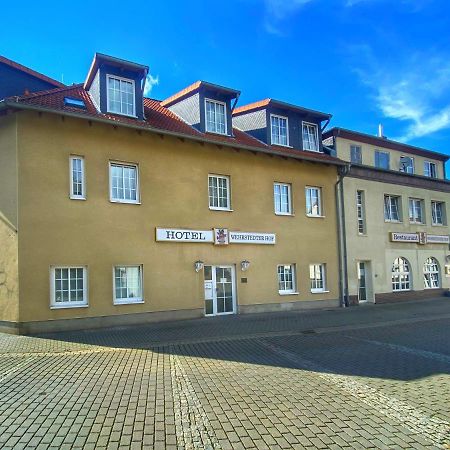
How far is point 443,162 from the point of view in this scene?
1097 inches

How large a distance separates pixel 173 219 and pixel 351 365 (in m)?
8.38

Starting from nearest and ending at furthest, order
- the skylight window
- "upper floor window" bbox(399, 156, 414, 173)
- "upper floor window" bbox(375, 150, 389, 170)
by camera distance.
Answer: the skylight window → "upper floor window" bbox(375, 150, 389, 170) → "upper floor window" bbox(399, 156, 414, 173)

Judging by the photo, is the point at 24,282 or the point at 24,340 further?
the point at 24,282

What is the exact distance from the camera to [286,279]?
18.1 metres

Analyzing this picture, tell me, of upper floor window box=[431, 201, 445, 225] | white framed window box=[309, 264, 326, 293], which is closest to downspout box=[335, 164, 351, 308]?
white framed window box=[309, 264, 326, 293]

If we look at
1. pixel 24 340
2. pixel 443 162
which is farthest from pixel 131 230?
pixel 443 162

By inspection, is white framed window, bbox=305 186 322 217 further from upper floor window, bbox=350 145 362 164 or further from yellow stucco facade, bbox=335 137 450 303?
upper floor window, bbox=350 145 362 164

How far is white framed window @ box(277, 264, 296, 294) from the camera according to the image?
17.9 meters

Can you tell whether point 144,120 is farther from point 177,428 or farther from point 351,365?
point 177,428

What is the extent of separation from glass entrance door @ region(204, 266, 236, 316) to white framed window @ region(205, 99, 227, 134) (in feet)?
18.2

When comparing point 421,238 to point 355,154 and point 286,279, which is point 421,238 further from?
point 286,279

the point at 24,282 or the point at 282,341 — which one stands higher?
the point at 24,282

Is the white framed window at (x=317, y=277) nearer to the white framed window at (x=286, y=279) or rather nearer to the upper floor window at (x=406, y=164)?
the white framed window at (x=286, y=279)

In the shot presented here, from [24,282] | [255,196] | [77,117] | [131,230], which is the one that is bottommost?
[24,282]
